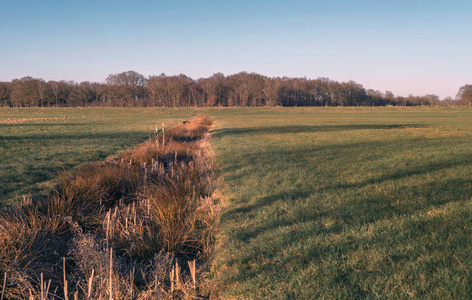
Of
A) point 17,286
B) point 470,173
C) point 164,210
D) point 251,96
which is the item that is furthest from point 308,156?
point 251,96

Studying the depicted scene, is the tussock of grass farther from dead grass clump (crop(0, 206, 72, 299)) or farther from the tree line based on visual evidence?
the tree line

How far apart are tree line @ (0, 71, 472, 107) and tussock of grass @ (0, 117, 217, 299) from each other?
97.3 metres

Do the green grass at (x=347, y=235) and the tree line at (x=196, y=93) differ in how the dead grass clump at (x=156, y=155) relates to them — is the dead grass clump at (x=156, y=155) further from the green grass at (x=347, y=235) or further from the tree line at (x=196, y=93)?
the tree line at (x=196, y=93)

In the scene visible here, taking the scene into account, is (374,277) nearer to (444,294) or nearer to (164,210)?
(444,294)

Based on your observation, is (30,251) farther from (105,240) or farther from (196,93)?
(196,93)

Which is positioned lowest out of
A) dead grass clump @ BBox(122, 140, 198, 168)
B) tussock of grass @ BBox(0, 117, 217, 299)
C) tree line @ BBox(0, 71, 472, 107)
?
tussock of grass @ BBox(0, 117, 217, 299)

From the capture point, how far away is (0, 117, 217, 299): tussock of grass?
4.05 m

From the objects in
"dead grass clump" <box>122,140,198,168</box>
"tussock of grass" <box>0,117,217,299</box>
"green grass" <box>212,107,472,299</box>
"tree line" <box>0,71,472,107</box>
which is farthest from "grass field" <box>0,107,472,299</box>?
"tree line" <box>0,71,472,107</box>

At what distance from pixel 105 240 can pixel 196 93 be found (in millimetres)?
106490

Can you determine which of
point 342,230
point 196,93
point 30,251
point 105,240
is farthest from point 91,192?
point 196,93

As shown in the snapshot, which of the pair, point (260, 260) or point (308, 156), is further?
point (308, 156)

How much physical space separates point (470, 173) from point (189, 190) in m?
7.57

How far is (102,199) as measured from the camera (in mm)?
7617

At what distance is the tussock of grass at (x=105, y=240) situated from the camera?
405 cm
